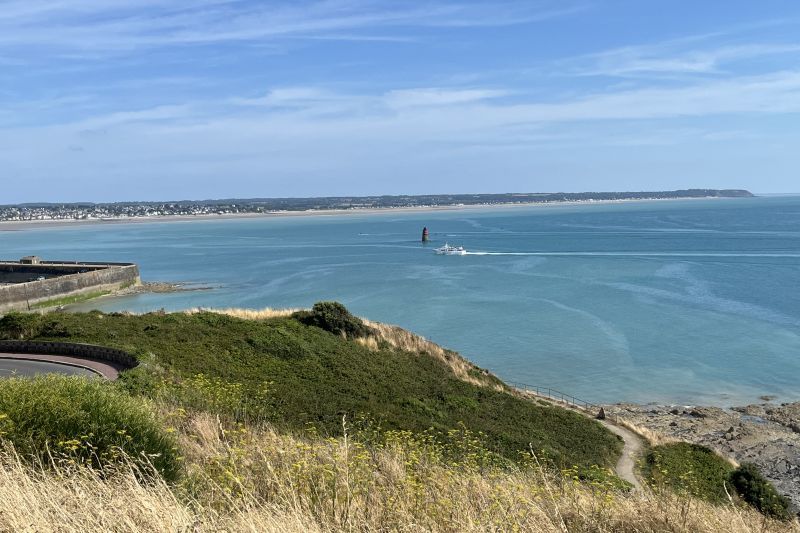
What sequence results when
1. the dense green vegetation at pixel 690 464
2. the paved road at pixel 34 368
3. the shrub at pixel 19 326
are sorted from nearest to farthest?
1. the dense green vegetation at pixel 690 464
2. the paved road at pixel 34 368
3. the shrub at pixel 19 326

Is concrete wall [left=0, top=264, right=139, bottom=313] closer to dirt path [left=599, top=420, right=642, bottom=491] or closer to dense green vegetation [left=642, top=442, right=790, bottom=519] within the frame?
dirt path [left=599, top=420, right=642, bottom=491]

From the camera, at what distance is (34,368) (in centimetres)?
2227

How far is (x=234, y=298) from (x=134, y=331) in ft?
119

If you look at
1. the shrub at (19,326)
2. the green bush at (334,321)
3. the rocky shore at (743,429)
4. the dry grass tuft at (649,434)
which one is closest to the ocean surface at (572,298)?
the rocky shore at (743,429)

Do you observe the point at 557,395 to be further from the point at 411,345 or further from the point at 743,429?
the point at 743,429

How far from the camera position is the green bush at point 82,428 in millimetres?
7668

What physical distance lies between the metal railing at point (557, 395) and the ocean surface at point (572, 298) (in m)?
0.85

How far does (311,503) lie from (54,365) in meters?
19.7

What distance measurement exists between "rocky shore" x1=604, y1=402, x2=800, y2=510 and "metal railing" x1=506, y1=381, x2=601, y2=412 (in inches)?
37.0

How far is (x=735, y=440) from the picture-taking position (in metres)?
27.1

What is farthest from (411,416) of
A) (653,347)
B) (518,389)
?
(653,347)

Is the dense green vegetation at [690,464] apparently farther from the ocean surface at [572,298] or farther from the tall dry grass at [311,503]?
the tall dry grass at [311,503]

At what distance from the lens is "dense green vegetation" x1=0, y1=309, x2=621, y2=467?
1856 cm

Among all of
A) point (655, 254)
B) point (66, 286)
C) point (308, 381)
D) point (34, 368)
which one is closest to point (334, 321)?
point (308, 381)
